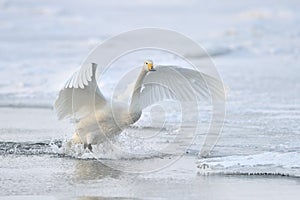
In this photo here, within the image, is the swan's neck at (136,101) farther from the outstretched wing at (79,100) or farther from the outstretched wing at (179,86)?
the outstretched wing at (79,100)

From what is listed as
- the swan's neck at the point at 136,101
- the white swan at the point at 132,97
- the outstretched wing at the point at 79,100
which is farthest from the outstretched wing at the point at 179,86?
the outstretched wing at the point at 79,100

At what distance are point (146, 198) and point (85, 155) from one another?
8.94 feet

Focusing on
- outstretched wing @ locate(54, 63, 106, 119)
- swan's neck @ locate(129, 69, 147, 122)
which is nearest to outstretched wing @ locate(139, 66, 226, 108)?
swan's neck @ locate(129, 69, 147, 122)

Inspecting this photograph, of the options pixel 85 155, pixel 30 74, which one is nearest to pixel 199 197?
pixel 85 155

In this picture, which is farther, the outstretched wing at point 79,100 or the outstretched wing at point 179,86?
the outstretched wing at point 179,86

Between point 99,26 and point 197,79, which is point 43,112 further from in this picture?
point 99,26

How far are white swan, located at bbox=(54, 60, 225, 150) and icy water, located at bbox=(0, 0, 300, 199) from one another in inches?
14.6

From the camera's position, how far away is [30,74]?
18297 mm

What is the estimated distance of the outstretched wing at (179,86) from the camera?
1051 centimetres

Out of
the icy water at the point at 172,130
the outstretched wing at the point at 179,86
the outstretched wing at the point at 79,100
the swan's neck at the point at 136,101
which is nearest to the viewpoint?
the icy water at the point at 172,130

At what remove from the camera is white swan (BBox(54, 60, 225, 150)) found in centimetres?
1009

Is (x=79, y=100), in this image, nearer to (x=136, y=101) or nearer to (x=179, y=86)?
(x=136, y=101)

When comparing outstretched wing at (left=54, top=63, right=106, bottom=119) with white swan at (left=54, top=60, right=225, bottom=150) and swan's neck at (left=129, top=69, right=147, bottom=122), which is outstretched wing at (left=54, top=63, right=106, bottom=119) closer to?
white swan at (left=54, top=60, right=225, bottom=150)

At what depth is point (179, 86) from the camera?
1070cm
